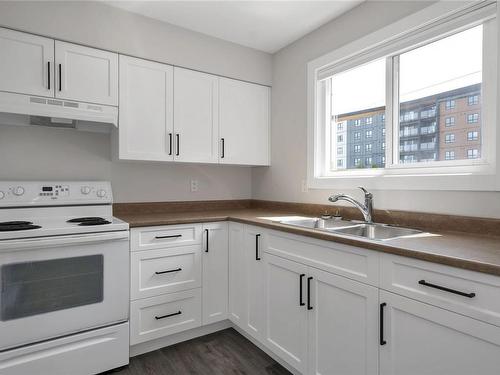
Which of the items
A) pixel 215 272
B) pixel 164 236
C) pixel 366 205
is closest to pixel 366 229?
pixel 366 205

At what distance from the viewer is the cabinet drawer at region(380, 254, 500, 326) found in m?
0.95

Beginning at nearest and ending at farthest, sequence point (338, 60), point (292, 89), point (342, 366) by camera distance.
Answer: point (342, 366) → point (338, 60) → point (292, 89)

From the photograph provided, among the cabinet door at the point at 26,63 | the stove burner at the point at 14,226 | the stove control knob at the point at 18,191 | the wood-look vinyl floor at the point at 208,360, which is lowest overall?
the wood-look vinyl floor at the point at 208,360

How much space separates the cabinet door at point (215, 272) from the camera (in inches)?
87.4

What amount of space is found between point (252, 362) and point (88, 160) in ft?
6.12

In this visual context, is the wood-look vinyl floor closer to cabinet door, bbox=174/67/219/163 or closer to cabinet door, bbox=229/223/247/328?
cabinet door, bbox=229/223/247/328

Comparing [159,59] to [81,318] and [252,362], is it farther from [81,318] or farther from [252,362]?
[252,362]

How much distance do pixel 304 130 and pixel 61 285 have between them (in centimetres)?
202

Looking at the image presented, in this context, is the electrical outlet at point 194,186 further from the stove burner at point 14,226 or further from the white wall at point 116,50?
the stove burner at point 14,226

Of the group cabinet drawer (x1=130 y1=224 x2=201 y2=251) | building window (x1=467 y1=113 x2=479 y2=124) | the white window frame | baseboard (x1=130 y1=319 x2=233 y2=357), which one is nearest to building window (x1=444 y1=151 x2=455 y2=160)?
the white window frame

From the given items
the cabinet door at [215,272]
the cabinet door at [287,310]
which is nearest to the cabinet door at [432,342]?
the cabinet door at [287,310]

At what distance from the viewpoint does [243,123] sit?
277 centimetres

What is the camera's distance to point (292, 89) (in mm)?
2701

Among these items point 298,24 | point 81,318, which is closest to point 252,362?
point 81,318
